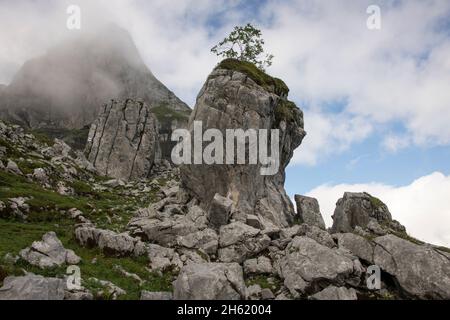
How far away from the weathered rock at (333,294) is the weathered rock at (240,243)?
10149 millimetres

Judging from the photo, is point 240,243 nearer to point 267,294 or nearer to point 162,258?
point 162,258

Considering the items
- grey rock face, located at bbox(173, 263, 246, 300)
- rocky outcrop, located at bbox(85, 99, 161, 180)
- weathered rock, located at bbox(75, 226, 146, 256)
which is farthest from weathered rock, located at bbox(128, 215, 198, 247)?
rocky outcrop, located at bbox(85, 99, 161, 180)

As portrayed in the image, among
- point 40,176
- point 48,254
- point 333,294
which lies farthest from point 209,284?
point 40,176

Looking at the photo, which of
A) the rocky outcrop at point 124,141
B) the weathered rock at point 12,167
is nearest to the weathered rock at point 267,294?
the weathered rock at point 12,167

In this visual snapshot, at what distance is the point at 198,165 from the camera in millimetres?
54625

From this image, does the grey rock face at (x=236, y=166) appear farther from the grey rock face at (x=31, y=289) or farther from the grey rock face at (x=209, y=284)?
the grey rock face at (x=31, y=289)

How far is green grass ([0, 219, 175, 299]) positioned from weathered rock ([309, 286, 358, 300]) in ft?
35.2

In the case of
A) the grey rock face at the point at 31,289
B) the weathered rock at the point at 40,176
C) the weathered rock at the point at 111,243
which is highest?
the weathered rock at the point at 40,176

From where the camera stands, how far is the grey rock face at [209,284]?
80.6 ft

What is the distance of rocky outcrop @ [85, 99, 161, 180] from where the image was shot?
134 metres

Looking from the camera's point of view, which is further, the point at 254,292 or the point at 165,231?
the point at 165,231

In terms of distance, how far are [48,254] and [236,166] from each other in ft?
97.1

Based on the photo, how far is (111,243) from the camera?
113 ft
